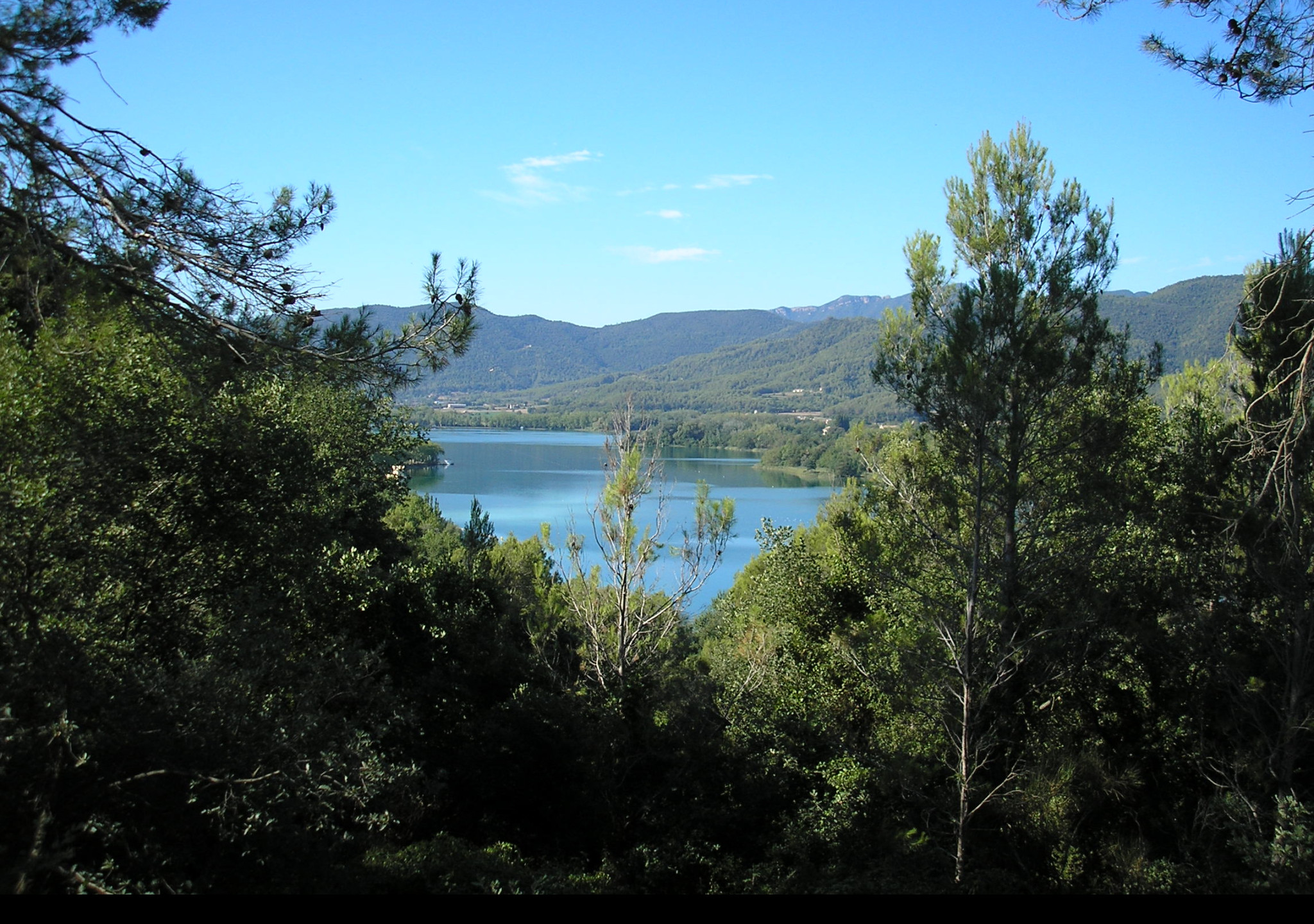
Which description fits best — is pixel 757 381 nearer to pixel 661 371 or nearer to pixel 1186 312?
pixel 661 371

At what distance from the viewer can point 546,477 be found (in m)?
54.8

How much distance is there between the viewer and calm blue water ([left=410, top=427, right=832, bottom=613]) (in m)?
32.1

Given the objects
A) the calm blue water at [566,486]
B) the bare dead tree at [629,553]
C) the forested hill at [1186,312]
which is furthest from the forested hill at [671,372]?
the bare dead tree at [629,553]

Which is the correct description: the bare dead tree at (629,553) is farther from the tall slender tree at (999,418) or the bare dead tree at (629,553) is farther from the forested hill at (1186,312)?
the forested hill at (1186,312)

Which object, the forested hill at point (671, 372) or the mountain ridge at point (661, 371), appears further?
the mountain ridge at point (661, 371)

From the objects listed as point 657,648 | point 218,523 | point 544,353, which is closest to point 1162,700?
point 657,648

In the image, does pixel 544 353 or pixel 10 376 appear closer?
pixel 10 376

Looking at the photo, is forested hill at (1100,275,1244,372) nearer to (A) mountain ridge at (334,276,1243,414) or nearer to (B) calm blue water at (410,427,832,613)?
(B) calm blue water at (410,427,832,613)

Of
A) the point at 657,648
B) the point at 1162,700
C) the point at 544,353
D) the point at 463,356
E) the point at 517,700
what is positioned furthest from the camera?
the point at 544,353

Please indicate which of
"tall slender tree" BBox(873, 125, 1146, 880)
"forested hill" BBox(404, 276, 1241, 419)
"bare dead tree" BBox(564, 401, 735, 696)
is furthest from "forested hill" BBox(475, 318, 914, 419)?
"tall slender tree" BBox(873, 125, 1146, 880)

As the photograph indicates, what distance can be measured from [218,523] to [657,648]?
563 centimetres

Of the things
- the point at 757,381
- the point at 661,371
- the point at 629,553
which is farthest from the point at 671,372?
the point at 629,553

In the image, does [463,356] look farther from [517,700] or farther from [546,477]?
[546,477]

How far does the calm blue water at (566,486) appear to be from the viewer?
1264 inches
